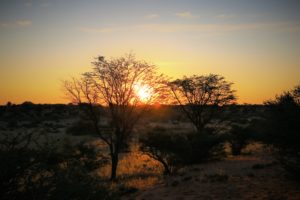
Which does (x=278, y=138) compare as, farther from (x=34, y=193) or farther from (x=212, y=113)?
(x=212, y=113)

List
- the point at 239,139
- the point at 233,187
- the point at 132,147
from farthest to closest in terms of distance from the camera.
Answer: the point at 132,147, the point at 239,139, the point at 233,187

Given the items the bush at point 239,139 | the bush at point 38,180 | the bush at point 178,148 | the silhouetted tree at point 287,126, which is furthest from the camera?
the bush at point 239,139

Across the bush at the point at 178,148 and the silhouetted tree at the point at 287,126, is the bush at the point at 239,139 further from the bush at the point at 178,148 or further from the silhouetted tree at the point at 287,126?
the silhouetted tree at the point at 287,126

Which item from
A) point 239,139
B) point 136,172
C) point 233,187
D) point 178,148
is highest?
point 239,139

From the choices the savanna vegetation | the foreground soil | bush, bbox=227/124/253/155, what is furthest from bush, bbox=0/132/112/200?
bush, bbox=227/124/253/155

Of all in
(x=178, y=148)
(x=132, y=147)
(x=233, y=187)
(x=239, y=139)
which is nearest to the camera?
(x=233, y=187)

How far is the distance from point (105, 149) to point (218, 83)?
44.0ft

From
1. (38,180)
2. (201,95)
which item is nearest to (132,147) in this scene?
(201,95)

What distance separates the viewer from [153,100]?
20.2m

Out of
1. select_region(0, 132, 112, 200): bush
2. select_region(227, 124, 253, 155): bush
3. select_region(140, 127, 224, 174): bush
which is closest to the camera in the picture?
select_region(0, 132, 112, 200): bush

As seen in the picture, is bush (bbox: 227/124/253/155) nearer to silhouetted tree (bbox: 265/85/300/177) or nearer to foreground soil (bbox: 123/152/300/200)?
foreground soil (bbox: 123/152/300/200)

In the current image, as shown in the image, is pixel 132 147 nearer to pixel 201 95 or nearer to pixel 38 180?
pixel 201 95

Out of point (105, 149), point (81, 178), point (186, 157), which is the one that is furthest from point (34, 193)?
point (105, 149)

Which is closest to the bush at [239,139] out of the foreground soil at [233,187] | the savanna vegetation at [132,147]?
the savanna vegetation at [132,147]
